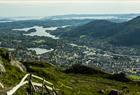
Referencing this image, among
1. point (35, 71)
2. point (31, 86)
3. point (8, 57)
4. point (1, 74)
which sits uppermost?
point (31, 86)

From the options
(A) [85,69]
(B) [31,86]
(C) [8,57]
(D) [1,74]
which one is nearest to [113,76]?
(A) [85,69]

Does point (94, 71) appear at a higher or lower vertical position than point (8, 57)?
lower

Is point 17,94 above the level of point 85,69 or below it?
above

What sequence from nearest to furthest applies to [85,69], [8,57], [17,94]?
[17,94] → [8,57] → [85,69]

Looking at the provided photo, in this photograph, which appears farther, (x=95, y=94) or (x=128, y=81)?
(x=128, y=81)

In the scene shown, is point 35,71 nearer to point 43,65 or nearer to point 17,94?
point 43,65

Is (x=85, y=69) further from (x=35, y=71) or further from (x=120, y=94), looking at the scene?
(x=120, y=94)

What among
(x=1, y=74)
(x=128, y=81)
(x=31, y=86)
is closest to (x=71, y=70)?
(x=128, y=81)

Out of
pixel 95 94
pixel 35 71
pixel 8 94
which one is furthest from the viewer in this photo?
pixel 35 71

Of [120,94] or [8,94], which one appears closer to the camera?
[8,94]
